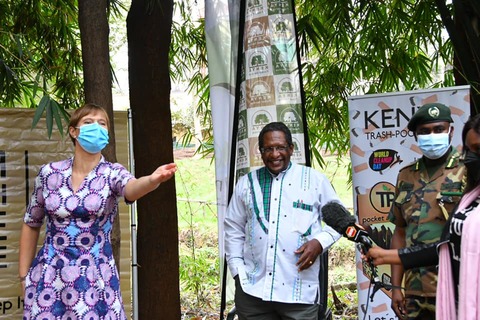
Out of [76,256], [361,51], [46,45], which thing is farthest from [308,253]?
[46,45]

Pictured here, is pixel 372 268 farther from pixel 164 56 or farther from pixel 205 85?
pixel 205 85

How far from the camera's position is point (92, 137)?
3.45 metres

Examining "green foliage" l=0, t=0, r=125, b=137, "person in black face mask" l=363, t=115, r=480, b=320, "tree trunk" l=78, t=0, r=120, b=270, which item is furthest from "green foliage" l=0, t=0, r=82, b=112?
"person in black face mask" l=363, t=115, r=480, b=320

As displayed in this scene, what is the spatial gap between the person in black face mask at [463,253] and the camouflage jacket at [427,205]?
34cm

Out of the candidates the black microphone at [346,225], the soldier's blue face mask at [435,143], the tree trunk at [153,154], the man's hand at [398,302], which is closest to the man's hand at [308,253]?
the man's hand at [398,302]

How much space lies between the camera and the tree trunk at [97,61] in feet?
13.5

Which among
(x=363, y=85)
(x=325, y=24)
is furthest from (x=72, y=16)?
(x=363, y=85)

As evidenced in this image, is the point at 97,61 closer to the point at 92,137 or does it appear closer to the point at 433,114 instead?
the point at 92,137

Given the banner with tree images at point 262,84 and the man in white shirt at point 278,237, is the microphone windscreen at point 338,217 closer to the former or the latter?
the man in white shirt at point 278,237

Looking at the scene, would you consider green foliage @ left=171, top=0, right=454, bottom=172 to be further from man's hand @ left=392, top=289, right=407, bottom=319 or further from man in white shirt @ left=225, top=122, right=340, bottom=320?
man's hand @ left=392, top=289, right=407, bottom=319

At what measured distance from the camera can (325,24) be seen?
22.4 ft

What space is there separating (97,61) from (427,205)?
6.51 feet

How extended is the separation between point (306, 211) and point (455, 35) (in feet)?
6.12

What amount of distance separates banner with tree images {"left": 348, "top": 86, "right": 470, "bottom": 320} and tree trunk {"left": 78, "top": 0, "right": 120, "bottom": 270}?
5.28ft
